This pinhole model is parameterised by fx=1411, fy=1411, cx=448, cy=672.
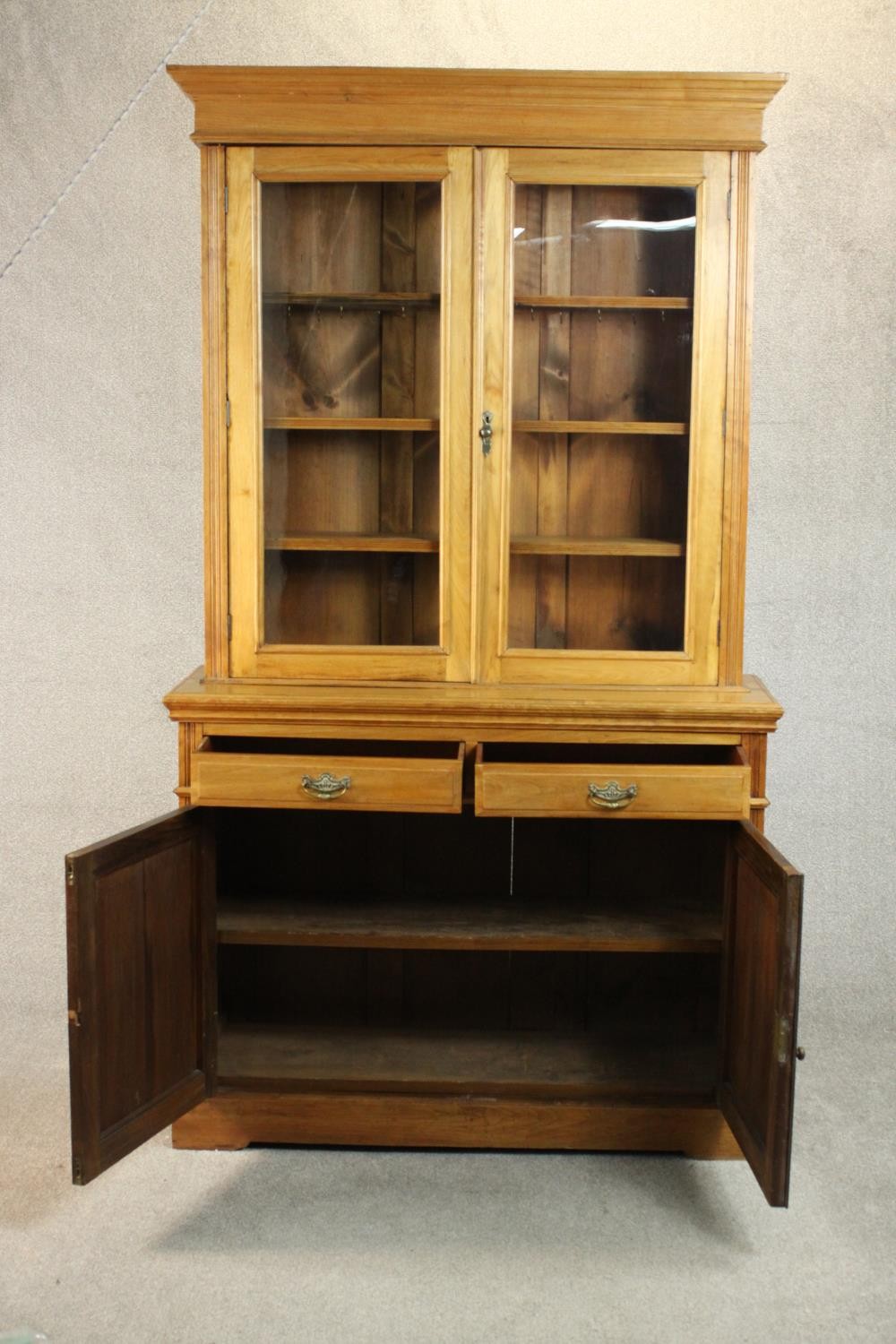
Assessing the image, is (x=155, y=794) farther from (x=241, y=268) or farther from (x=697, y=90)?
(x=697, y=90)

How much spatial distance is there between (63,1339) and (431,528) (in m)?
1.45

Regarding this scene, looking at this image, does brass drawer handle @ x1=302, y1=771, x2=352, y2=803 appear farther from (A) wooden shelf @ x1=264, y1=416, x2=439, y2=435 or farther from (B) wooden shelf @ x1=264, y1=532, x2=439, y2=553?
(A) wooden shelf @ x1=264, y1=416, x2=439, y2=435

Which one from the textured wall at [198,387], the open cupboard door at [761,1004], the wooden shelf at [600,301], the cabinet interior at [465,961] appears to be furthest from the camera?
the textured wall at [198,387]

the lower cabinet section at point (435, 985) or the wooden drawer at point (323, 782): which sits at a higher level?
the wooden drawer at point (323, 782)

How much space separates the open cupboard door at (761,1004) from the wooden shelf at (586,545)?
0.53m

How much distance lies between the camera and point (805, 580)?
10.4ft

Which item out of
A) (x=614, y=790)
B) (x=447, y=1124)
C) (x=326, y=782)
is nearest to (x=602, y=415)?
(x=614, y=790)

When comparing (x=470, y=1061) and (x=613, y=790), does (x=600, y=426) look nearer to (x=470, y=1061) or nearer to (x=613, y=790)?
(x=613, y=790)

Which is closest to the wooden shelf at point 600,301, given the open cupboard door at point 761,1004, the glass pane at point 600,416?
the glass pane at point 600,416

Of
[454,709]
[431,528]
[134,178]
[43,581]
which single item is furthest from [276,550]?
[134,178]

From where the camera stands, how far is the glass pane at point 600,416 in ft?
8.29

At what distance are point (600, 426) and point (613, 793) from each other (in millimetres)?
681

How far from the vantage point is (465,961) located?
293cm

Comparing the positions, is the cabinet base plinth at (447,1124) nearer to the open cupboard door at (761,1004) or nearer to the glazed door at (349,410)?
the open cupboard door at (761,1004)
